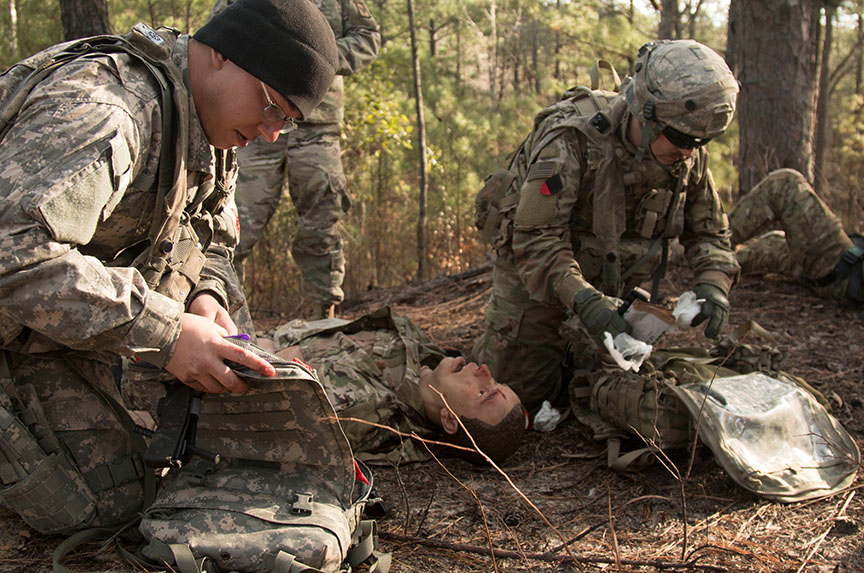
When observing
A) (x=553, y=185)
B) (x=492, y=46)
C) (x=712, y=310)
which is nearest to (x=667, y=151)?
(x=553, y=185)

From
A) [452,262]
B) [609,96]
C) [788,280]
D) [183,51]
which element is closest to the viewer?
[183,51]

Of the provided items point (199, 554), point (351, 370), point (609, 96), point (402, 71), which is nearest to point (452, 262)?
point (609, 96)

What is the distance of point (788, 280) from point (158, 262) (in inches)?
199

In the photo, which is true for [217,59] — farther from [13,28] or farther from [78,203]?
[13,28]

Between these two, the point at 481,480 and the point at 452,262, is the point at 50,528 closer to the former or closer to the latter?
the point at 481,480

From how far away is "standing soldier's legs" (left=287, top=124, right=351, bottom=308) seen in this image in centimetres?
497

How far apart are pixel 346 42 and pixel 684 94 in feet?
8.72

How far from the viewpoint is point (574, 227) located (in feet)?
12.7

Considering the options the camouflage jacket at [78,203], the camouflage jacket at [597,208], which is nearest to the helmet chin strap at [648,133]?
the camouflage jacket at [597,208]

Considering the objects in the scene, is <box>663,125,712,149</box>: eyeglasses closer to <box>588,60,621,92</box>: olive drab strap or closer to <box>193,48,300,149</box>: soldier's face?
<box>588,60,621,92</box>: olive drab strap

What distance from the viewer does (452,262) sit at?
8562mm

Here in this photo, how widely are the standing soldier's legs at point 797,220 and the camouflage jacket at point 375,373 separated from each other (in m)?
2.95

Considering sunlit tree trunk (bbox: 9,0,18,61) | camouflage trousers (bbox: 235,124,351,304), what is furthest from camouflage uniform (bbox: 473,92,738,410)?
sunlit tree trunk (bbox: 9,0,18,61)

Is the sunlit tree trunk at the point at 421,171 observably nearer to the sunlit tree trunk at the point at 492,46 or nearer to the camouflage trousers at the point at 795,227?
the camouflage trousers at the point at 795,227
